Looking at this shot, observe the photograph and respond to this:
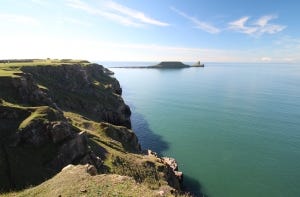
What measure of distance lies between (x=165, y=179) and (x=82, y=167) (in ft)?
82.7

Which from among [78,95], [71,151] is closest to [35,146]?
[71,151]

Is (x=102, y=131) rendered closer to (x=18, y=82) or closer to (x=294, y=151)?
(x=18, y=82)

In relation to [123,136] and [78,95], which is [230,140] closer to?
[123,136]

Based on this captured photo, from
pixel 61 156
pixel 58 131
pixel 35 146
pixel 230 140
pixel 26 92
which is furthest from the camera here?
pixel 230 140

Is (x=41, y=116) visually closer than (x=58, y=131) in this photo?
No

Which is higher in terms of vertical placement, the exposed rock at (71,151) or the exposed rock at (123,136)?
the exposed rock at (71,151)

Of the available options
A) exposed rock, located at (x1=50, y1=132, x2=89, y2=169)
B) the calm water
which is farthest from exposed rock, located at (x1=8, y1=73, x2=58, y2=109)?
the calm water

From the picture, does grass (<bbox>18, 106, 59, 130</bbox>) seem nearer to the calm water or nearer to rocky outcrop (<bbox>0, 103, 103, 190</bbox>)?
rocky outcrop (<bbox>0, 103, 103, 190</bbox>)

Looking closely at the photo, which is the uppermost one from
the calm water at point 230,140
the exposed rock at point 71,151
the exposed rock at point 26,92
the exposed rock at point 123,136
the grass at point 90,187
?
the exposed rock at point 26,92

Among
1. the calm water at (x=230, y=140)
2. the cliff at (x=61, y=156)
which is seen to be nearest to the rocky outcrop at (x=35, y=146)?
the cliff at (x=61, y=156)

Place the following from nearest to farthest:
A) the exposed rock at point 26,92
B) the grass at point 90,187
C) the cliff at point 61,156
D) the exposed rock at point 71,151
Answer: the grass at point 90,187 → the cliff at point 61,156 → the exposed rock at point 71,151 → the exposed rock at point 26,92

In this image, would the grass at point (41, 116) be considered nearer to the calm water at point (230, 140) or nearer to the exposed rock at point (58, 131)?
the exposed rock at point (58, 131)

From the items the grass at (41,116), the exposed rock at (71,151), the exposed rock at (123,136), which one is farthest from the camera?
the exposed rock at (123,136)

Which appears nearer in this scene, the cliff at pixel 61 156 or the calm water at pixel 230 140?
the cliff at pixel 61 156
